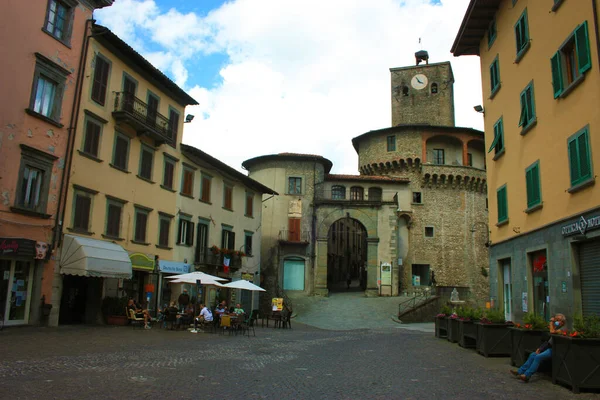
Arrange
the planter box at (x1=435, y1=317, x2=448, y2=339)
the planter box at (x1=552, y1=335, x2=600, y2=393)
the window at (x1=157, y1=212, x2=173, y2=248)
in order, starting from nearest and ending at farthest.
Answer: the planter box at (x1=552, y1=335, x2=600, y2=393) → the planter box at (x1=435, y1=317, x2=448, y2=339) → the window at (x1=157, y1=212, x2=173, y2=248)

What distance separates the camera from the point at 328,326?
30797 millimetres

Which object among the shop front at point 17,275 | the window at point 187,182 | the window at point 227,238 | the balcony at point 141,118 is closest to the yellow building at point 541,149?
the balcony at point 141,118

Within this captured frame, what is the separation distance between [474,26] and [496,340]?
48.2ft

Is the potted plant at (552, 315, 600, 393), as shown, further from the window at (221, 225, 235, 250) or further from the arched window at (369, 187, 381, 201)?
the arched window at (369, 187, 381, 201)

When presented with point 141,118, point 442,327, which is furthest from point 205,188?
point 442,327

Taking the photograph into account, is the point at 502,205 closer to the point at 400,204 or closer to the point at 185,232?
the point at 185,232

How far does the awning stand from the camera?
19297mm

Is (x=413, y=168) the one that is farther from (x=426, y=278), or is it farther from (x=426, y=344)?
(x=426, y=344)

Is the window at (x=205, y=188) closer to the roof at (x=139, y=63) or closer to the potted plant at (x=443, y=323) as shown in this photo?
the roof at (x=139, y=63)

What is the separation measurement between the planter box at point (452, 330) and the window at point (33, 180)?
15197mm

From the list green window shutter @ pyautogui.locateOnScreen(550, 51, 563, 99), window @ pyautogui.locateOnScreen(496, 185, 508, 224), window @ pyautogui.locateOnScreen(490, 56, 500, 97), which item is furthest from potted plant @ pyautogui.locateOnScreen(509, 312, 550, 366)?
window @ pyautogui.locateOnScreen(490, 56, 500, 97)

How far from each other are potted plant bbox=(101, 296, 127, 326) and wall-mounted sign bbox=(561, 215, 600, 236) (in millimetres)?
17091

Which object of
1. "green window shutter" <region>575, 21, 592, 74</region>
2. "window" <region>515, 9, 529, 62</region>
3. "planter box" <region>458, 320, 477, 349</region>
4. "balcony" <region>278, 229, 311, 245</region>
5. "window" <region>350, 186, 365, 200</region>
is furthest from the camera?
"window" <region>350, 186, 365, 200</region>

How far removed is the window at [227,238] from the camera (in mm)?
32906
